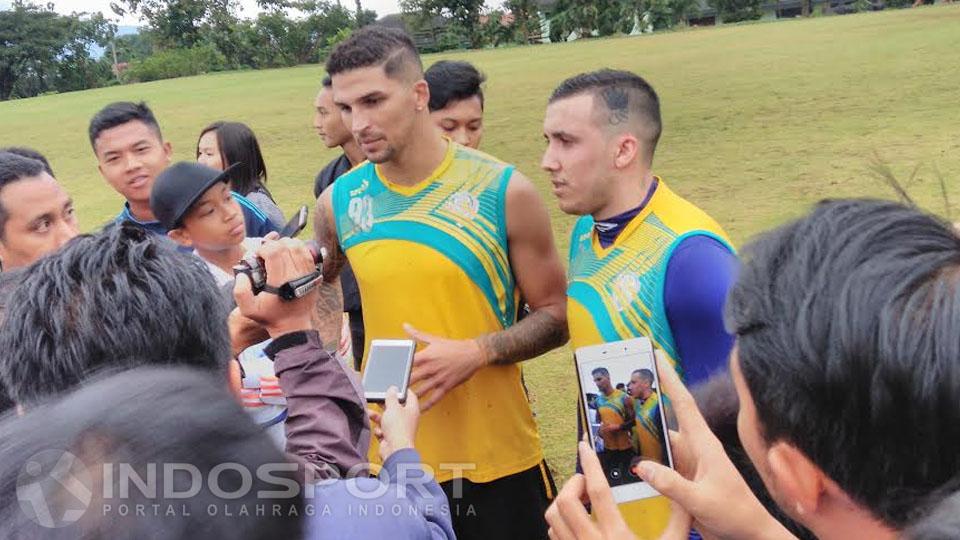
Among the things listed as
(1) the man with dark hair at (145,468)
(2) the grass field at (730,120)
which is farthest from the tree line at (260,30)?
(1) the man with dark hair at (145,468)

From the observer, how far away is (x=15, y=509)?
1.09 m

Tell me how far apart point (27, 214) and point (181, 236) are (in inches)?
23.4

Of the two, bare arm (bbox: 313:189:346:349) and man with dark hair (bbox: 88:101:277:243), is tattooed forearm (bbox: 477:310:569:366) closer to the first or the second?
bare arm (bbox: 313:189:346:349)

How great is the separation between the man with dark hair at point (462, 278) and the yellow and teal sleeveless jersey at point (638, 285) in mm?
311

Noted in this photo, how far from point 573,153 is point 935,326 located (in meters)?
2.03

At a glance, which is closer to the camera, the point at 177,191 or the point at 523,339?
the point at 523,339

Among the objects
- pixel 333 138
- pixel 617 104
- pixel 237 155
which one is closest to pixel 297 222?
pixel 617 104

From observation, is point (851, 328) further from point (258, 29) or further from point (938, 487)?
point (258, 29)

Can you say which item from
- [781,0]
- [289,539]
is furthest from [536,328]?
[781,0]

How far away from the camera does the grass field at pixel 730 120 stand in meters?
9.66

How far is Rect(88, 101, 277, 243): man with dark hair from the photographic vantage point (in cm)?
453

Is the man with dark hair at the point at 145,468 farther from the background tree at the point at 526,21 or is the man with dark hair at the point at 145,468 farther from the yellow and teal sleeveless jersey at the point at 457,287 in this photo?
the background tree at the point at 526,21

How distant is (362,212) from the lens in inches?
133

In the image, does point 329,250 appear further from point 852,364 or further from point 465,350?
point 852,364
